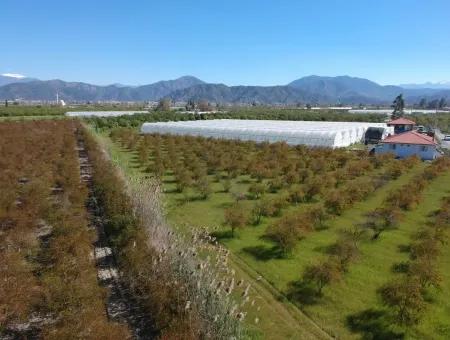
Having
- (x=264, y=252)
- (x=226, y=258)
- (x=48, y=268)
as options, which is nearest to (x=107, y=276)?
(x=48, y=268)

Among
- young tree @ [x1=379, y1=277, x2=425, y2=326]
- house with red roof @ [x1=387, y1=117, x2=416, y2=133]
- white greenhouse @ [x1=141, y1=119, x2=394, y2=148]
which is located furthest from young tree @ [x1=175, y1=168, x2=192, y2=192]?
house with red roof @ [x1=387, y1=117, x2=416, y2=133]

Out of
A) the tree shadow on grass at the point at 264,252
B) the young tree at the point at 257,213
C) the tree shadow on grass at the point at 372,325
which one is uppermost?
the young tree at the point at 257,213

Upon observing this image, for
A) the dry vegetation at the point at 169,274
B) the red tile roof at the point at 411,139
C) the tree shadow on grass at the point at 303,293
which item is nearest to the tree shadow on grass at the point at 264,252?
the dry vegetation at the point at 169,274

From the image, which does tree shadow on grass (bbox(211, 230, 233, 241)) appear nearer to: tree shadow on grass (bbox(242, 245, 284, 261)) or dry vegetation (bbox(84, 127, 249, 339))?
tree shadow on grass (bbox(242, 245, 284, 261))

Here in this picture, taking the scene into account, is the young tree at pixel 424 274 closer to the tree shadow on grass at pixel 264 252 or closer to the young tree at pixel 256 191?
the tree shadow on grass at pixel 264 252

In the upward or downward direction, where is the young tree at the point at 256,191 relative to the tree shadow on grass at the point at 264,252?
upward

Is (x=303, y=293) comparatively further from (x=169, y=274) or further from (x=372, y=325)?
(x=169, y=274)

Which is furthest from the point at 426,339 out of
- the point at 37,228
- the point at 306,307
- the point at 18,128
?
the point at 18,128
